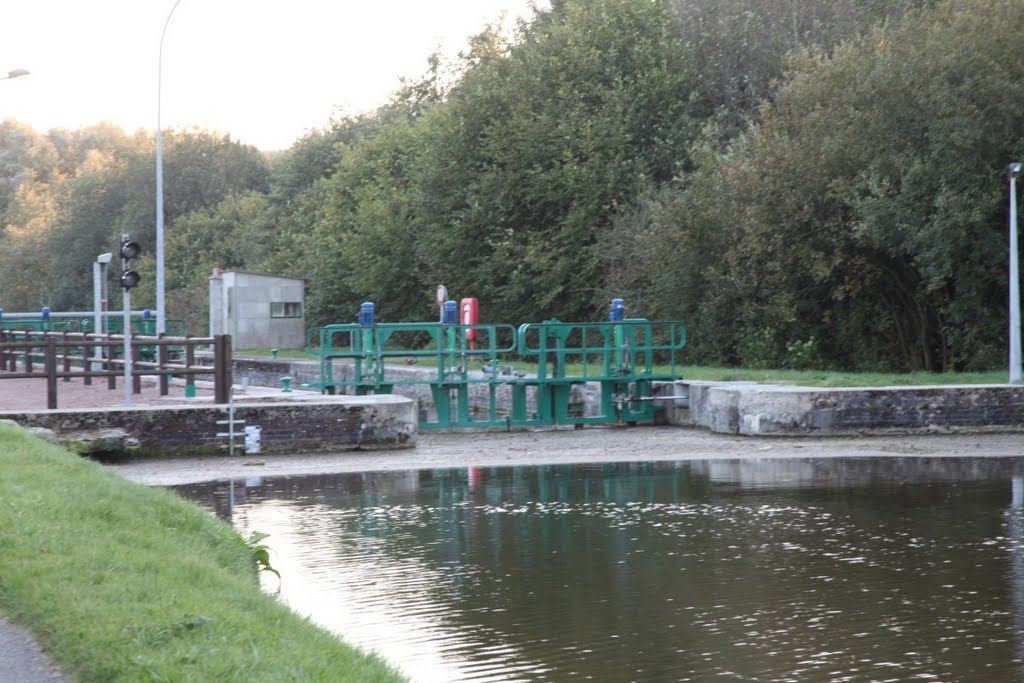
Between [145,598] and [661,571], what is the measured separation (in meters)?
4.29

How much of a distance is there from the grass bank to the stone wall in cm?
758

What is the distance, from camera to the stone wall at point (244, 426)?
1691 centimetres

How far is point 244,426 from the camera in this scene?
1769cm

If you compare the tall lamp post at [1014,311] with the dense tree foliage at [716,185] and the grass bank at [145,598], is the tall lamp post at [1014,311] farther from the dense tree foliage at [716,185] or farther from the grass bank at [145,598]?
the grass bank at [145,598]

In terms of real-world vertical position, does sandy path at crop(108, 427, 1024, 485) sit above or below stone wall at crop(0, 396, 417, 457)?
below

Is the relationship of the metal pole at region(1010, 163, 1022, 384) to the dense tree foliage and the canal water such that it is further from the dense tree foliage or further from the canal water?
the canal water

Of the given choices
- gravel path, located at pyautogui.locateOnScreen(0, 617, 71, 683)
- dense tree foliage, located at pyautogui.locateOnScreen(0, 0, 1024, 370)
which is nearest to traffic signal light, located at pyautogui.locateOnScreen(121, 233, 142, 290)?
dense tree foliage, located at pyautogui.locateOnScreen(0, 0, 1024, 370)

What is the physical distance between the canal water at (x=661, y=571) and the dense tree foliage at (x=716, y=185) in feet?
34.3

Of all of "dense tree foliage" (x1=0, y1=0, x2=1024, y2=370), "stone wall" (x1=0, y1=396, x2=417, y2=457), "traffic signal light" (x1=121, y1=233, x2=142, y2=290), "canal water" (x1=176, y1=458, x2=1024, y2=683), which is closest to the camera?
"canal water" (x1=176, y1=458, x2=1024, y2=683)

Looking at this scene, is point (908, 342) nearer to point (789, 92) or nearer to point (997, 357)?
point (997, 357)

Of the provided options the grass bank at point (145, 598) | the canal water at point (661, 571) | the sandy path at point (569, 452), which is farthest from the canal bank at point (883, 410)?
the grass bank at point (145, 598)

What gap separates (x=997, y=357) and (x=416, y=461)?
13.6 metres

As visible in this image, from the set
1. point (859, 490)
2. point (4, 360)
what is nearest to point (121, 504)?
point (859, 490)

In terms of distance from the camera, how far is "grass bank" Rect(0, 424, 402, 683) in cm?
528
